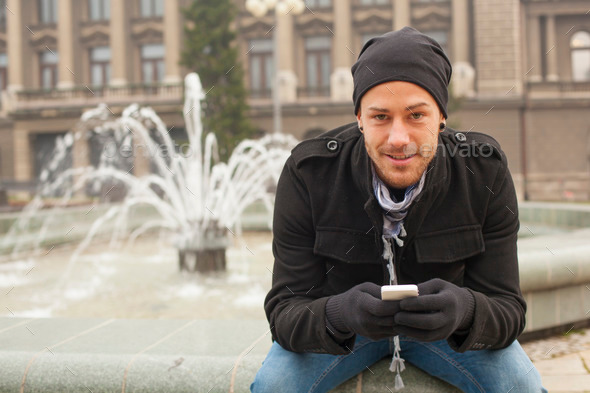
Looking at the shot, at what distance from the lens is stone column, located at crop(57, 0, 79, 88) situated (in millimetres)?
27594

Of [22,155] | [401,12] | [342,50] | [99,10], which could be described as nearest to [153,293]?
[342,50]

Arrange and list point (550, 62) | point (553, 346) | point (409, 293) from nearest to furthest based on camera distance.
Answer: point (409, 293) → point (553, 346) → point (550, 62)

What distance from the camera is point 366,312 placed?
5.21 ft

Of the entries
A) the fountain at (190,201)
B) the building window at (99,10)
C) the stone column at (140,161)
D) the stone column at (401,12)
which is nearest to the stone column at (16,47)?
the building window at (99,10)

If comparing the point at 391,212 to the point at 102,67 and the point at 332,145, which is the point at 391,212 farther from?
the point at 102,67

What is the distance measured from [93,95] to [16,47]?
524cm

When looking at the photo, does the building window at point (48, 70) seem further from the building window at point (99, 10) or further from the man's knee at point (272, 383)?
the man's knee at point (272, 383)

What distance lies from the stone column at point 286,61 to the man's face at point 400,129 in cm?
2410

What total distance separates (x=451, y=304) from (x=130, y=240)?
31.1 ft

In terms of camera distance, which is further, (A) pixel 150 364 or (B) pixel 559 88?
(B) pixel 559 88

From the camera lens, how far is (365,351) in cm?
202

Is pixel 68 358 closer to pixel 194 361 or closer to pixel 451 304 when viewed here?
pixel 194 361

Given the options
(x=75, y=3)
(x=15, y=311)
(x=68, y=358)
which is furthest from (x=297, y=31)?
(x=68, y=358)

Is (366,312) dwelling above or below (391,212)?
below
